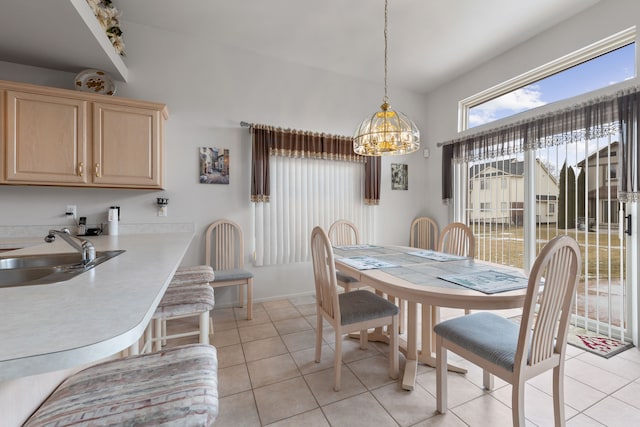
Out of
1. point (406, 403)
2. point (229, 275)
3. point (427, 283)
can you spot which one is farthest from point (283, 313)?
point (427, 283)

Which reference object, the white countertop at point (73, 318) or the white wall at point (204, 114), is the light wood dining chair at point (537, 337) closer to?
the white countertop at point (73, 318)

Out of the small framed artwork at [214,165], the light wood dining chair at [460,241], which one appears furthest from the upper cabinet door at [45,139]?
the light wood dining chair at [460,241]

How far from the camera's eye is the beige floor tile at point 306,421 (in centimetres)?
138

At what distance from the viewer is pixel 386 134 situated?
6.74 ft

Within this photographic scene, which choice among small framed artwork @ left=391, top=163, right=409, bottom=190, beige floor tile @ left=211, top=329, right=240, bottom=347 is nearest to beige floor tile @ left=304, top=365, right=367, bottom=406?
beige floor tile @ left=211, top=329, right=240, bottom=347

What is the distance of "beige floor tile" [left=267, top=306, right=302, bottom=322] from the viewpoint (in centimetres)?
271

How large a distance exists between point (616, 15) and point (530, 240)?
2061 millimetres

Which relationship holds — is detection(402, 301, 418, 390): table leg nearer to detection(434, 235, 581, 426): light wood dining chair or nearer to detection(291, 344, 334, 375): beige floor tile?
detection(434, 235, 581, 426): light wood dining chair

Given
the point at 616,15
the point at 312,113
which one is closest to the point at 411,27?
the point at 312,113

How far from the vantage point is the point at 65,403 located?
0.72 meters

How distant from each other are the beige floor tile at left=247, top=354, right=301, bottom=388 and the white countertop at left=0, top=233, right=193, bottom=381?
114cm

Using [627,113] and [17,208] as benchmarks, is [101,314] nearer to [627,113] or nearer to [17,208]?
[17,208]

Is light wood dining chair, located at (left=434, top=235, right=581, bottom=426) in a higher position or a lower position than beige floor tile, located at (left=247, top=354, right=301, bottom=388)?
higher

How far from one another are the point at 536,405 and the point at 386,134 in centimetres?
191
